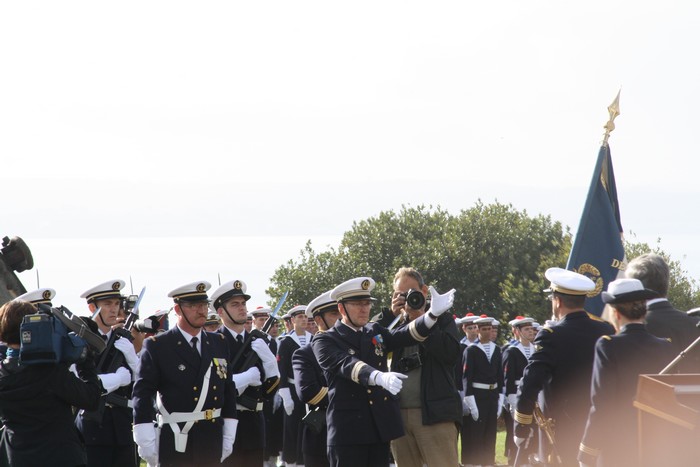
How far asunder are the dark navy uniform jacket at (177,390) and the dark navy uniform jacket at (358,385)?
2.95 feet

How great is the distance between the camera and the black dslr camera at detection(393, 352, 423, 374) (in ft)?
28.8

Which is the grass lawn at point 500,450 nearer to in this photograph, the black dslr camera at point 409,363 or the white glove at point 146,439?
the black dslr camera at point 409,363

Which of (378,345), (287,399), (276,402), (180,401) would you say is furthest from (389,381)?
(276,402)

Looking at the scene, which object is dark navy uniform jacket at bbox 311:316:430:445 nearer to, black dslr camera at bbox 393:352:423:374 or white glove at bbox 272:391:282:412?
black dslr camera at bbox 393:352:423:374

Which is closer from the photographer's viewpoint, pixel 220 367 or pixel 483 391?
pixel 220 367

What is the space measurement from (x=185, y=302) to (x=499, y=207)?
4909cm

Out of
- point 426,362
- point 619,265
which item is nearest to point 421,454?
point 426,362

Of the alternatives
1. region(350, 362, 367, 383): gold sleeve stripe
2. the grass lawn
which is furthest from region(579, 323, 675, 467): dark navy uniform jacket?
the grass lawn

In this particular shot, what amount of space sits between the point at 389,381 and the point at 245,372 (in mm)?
2823

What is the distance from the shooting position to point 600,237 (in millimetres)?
11578

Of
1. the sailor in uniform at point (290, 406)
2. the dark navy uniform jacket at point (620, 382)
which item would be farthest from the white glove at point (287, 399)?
the dark navy uniform jacket at point (620, 382)

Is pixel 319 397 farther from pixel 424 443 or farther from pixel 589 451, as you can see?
pixel 589 451

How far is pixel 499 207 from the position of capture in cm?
5647

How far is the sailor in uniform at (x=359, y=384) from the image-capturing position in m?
8.08
